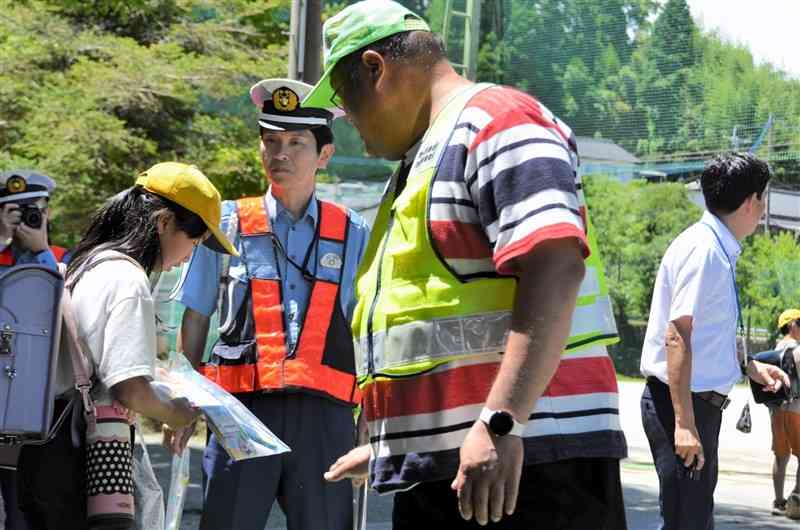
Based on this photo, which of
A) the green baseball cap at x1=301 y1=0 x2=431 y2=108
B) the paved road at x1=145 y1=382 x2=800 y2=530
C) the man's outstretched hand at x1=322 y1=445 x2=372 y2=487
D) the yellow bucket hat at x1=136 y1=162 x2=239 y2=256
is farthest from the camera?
the paved road at x1=145 y1=382 x2=800 y2=530

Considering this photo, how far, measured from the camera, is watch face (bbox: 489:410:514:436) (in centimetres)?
261

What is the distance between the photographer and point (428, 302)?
9.19 feet

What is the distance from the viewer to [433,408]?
111 inches

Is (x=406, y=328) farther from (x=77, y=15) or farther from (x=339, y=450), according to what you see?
(x=77, y=15)

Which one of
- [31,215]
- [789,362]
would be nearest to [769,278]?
[789,362]

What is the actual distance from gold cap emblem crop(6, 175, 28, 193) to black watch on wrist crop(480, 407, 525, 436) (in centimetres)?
442

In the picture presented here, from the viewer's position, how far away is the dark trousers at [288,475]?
502 centimetres

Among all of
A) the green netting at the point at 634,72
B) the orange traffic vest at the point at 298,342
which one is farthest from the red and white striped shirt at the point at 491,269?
the green netting at the point at 634,72

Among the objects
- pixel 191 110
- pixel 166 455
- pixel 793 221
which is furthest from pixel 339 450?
pixel 793 221

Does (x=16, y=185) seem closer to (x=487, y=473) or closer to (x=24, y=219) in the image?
(x=24, y=219)

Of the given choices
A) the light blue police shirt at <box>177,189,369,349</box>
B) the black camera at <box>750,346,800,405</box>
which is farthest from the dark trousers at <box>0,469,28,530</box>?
the black camera at <box>750,346,800,405</box>

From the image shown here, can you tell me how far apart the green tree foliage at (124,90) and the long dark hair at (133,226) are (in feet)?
29.0

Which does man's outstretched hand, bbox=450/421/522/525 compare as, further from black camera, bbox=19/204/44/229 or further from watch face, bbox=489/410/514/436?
black camera, bbox=19/204/44/229

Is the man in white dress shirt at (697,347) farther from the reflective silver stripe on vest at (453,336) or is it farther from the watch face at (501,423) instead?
the watch face at (501,423)
